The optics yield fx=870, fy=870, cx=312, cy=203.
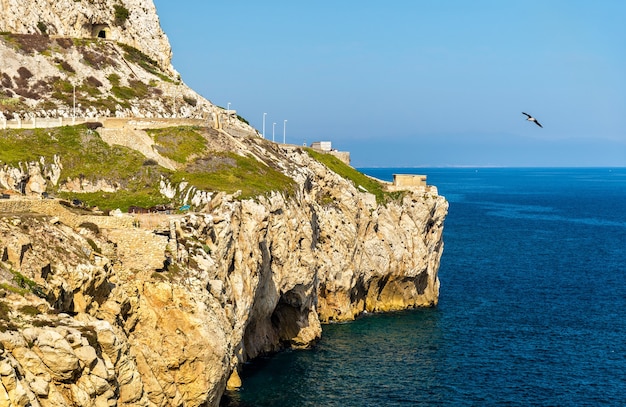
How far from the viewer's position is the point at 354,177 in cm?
11225

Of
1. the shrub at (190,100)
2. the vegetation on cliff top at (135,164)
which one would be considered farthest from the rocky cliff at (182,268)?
the shrub at (190,100)

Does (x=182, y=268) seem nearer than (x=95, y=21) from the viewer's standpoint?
Yes

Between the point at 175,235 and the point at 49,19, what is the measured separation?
255ft

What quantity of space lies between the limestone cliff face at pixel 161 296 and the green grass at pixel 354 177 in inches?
594

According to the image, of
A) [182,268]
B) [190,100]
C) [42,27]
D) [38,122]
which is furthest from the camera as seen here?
[42,27]

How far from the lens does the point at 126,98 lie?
11119 cm

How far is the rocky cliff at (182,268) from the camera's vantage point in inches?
1508

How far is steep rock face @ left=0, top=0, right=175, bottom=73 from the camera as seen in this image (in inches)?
4715

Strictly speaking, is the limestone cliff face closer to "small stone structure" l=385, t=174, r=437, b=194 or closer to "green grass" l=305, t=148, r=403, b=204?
"green grass" l=305, t=148, r=403, b=204

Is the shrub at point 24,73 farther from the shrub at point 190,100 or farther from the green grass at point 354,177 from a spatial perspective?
the green grass at point 354,177

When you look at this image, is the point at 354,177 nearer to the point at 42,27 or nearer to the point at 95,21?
the point at 95,21

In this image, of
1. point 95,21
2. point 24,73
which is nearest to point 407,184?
point 24,73

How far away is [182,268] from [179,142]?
31688mm

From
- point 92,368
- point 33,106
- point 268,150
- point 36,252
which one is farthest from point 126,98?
point 92,368
